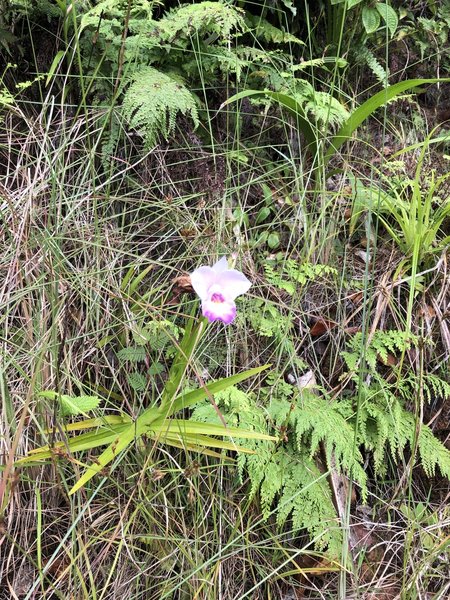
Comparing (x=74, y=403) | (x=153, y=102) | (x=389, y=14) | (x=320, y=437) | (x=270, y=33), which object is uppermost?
(x=389, y=14)

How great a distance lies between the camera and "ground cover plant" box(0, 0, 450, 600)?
4.33 feet

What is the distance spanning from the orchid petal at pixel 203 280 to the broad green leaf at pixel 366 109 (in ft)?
3.10

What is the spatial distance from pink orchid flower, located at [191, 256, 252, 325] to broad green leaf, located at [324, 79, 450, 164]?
0.91 m

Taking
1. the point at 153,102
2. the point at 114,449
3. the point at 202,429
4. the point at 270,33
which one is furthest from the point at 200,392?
the point at 270,33

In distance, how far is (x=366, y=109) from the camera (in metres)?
1.92

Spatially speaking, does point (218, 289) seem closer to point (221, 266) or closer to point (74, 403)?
point (221, 266)

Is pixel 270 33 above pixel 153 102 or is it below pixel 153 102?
above

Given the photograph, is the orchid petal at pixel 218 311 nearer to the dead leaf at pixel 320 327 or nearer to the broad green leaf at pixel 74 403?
the broad green leaf at pixel 74 403

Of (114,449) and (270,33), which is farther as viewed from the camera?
(270,33)

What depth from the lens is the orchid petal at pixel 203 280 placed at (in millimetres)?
1184

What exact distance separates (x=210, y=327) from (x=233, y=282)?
408 mm

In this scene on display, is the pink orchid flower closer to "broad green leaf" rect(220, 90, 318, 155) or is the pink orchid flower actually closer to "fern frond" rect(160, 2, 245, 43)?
"broad green leaf" rect(220, 90, 318, 155)

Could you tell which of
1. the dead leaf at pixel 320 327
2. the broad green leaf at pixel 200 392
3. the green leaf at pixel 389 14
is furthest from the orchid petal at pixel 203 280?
the green leaf at pixel 389 14

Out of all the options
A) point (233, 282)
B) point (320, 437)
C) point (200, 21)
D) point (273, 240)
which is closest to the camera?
point (233, 282)
